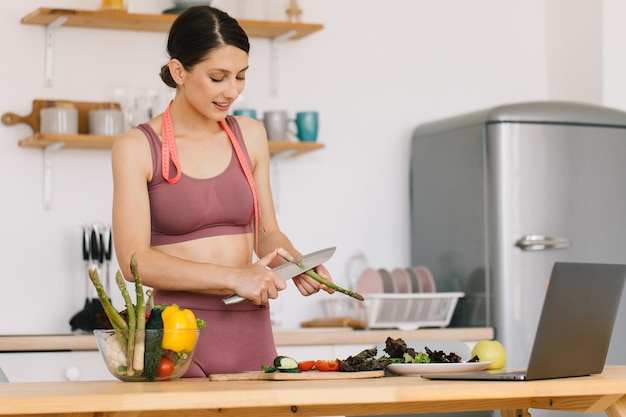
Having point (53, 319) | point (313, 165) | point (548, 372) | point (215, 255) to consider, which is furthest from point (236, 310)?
point (313, 165)

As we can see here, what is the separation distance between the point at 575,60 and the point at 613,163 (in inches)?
23.7

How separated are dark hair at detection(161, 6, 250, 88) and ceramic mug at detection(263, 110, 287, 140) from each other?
1.55 meters

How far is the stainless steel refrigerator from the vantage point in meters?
3.59

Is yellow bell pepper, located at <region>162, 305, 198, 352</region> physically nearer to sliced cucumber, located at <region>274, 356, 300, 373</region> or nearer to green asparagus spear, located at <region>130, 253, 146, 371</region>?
green asparagus spear, located at <region>130, 253, 146, 371</region>

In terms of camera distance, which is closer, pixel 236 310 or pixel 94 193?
pixel 236 310

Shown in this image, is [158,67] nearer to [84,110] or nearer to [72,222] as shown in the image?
[84,110]

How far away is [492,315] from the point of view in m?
3.60

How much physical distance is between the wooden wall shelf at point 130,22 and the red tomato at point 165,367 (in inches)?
79.0

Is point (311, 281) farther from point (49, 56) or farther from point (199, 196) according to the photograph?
point (49, 56)

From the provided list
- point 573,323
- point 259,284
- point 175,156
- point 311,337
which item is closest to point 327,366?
point 259,284

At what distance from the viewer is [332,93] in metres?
4.01

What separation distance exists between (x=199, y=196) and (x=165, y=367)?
1.66 feet

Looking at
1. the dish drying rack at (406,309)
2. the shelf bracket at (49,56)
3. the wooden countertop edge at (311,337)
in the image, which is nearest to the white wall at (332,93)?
the shelf bracket at (49,56)

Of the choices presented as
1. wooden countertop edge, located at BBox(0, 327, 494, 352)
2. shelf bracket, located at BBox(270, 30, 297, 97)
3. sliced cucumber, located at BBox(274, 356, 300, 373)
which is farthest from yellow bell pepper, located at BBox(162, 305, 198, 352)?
shelf bracket, located at BBox(270, 30, 297, 97)
